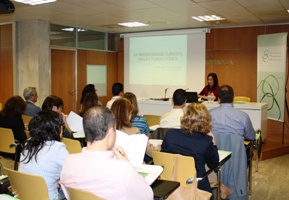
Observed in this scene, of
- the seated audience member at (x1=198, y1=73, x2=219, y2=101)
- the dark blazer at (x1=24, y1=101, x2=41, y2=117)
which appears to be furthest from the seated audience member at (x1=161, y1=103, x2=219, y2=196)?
the seated audience member at (x1=198, y1=73, x2=219, y2=101)

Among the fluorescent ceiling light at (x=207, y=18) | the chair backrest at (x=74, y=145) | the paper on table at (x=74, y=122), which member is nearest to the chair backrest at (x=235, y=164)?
the chair backrest at (x=74, y=145)

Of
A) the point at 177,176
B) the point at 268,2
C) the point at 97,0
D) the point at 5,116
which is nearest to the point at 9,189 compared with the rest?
the point at 177,176

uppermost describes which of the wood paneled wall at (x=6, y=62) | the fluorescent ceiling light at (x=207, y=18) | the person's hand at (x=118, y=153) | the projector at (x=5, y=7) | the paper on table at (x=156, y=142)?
the fluorescent ceiling light at (x=207, y=18)

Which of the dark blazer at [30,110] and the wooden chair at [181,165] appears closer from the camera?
the wooden chair at [181,165]

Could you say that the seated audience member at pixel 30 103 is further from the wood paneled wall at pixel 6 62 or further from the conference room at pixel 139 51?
the wood paneled wall at pixel 6 62

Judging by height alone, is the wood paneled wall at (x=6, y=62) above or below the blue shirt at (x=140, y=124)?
above

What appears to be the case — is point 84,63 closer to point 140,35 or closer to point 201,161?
point 140,35

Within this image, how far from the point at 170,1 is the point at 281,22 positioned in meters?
3.41

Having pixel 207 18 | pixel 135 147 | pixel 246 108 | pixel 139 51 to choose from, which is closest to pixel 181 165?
pixel 135 147

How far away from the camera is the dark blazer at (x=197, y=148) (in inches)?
108

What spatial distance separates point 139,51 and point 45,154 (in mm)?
7493

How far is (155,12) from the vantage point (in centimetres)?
659

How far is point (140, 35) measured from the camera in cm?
948

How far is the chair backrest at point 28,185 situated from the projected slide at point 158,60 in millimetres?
7082
